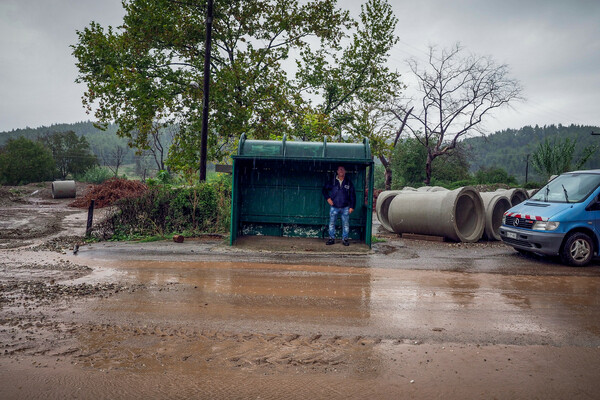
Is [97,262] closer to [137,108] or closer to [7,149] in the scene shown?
[137,108]

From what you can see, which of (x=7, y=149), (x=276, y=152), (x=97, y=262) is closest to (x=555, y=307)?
(x=276, y=152)

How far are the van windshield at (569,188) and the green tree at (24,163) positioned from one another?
48.0 metres

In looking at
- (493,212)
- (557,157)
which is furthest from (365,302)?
(557,157)

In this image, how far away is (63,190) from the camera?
32.4 metres

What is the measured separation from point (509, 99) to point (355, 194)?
33947mm

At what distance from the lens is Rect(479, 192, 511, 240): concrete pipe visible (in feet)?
45.4

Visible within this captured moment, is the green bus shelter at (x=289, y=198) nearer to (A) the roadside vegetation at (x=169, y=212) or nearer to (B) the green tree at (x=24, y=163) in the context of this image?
(A) the roadside vegetation at (x=169, y=212)

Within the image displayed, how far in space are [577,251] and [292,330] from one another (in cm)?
805

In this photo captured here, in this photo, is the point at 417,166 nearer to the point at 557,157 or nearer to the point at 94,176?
the point at 557,157

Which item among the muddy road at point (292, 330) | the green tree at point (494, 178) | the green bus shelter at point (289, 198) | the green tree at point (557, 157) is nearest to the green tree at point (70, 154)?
the green bus shelter at point (289, 198)

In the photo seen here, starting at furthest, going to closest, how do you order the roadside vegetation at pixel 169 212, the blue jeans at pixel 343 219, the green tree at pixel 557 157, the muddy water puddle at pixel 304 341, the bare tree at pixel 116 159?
the bare tree at pixel 116 159
the green tree at pixel 557 157
the roadside vegetation at pixel 169 212
the blue jeans at pixel 343 219
the muddy water puddle at pixel 304 341

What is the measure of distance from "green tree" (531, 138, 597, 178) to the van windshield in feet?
116

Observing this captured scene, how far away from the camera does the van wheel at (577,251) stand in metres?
9.56

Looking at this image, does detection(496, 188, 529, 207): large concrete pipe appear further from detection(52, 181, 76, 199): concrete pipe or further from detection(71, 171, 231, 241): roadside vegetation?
detection(52, 181, 76, 199): concrete pipe
